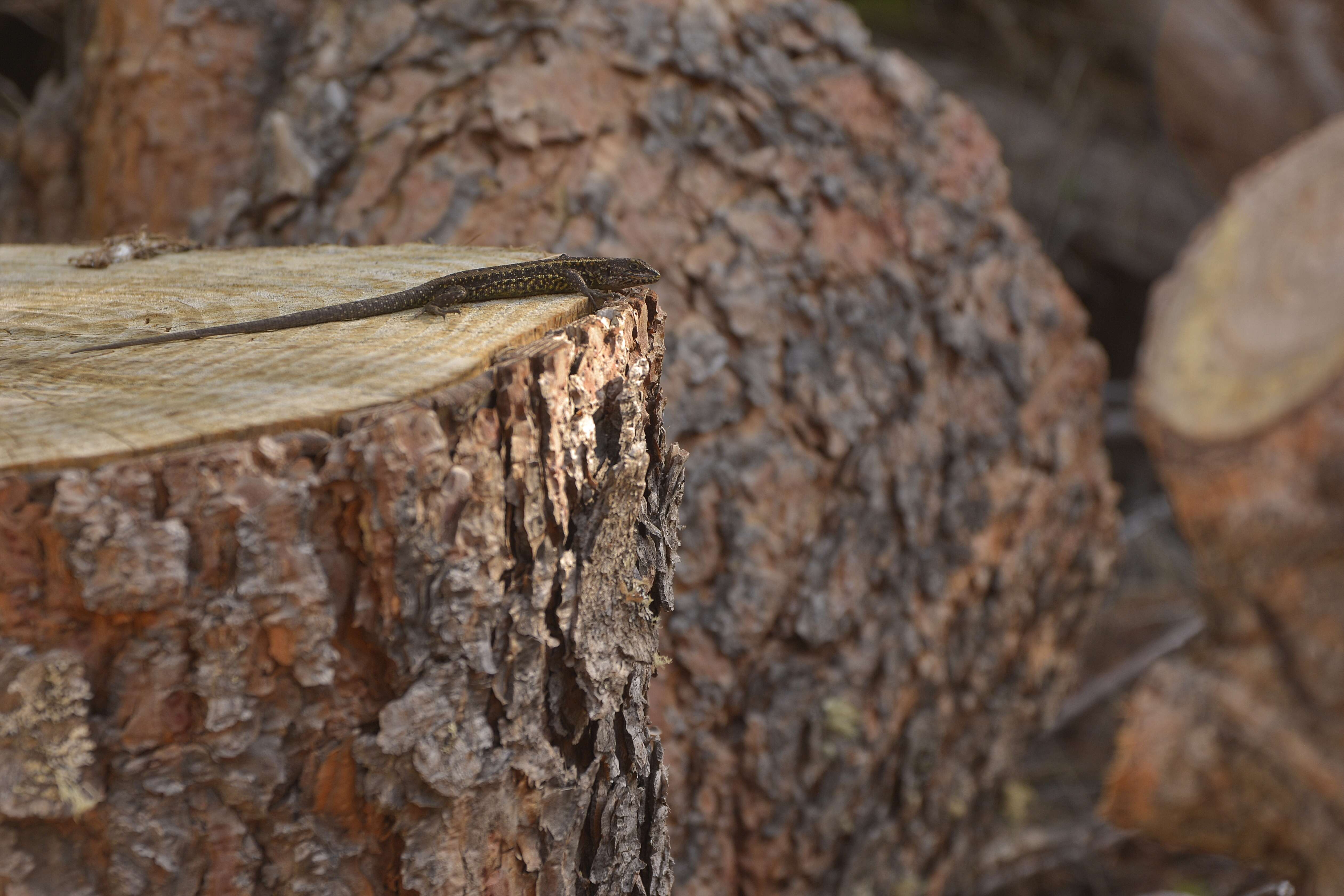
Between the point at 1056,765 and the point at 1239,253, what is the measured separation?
2.22 meters

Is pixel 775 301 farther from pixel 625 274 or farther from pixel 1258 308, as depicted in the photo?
pixel 1258 308

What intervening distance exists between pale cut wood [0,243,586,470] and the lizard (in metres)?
0.03

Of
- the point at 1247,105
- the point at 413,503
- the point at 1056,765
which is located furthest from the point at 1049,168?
the point at 413,503

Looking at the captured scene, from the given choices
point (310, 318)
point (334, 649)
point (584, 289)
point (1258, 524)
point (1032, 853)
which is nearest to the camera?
point (334, 649)

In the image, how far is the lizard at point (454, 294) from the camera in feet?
5.39

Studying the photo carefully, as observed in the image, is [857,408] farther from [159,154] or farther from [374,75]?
[159,154]

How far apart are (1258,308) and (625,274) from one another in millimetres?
2302

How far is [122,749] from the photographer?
1.24 meters

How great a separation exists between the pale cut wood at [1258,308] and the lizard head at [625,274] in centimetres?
207

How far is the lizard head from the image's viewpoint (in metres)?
2.29

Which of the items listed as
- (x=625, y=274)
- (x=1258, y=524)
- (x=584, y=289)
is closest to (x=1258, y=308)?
(x=1258, y=524)

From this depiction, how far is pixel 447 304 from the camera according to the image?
1.79 m

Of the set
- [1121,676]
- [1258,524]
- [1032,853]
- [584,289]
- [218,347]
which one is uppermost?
[584,289]

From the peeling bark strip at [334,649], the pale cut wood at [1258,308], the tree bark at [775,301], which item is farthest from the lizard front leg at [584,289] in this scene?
the pale cut wood at [1258,308]
